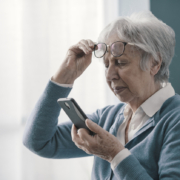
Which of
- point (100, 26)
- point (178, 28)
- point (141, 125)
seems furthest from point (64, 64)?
point (178, 28)

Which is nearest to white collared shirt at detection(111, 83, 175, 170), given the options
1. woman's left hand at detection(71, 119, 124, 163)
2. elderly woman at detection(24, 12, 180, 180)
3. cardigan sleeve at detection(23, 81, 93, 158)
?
elderly woman at detection(24, 12, 180, 180)

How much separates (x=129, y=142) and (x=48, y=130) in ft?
1.42

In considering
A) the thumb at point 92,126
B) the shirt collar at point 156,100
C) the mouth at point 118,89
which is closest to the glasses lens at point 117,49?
the mouth at point 118,89

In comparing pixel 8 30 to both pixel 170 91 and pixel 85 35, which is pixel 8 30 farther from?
pixel 170 91

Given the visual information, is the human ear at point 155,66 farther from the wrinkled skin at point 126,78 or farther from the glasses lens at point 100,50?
the glasses lens at point 100,50

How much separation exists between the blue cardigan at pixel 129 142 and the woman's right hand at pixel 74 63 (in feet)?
0.20

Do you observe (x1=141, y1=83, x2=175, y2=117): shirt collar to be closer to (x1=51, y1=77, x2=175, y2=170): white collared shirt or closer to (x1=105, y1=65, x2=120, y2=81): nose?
(x1=51, y1=77, x2=175, y2=170): white collared shirt

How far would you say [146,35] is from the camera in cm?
100

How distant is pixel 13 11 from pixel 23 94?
1.97 feet

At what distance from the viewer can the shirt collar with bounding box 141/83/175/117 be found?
3.37ft

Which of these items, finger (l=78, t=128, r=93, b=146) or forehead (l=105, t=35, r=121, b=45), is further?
forehead (l=105, t=35, r=121, b=45)

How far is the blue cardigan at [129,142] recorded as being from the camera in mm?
814

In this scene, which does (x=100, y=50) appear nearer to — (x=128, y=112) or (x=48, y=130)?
(x=128, y=112)

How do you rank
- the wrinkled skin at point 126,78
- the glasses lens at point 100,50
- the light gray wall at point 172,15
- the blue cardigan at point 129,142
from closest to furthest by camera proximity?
the blue cardigan at point 129,142 → the wrinkled skin at point 126,78 → the glasses lens at point 100,50 → the light gray wall at point 172,15
